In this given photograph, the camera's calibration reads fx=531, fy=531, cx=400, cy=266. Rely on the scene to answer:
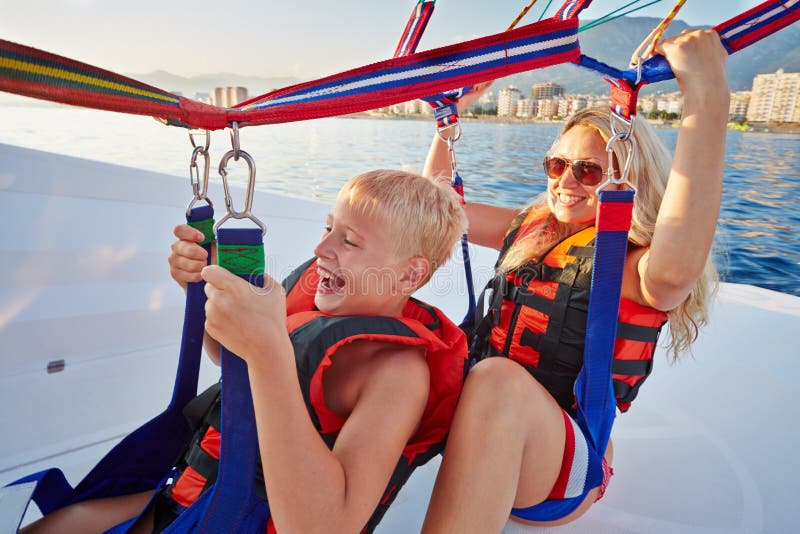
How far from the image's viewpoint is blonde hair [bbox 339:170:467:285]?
1208 mm

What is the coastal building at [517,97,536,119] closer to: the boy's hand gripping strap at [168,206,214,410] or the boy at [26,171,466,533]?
the boy at [26,171,466,533]

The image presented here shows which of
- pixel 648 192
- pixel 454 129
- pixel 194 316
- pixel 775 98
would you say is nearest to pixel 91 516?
pixel 194 316

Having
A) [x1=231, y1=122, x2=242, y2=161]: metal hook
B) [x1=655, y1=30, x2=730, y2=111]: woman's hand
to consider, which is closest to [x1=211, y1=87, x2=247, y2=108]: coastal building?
[x1=231, y1=122, x2=242, y2=161]: metal hook

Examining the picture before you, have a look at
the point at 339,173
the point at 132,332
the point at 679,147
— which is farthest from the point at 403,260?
the point at 339,173

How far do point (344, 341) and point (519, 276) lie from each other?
2.59ft

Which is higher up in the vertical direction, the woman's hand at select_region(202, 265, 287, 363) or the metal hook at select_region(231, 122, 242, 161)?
the metal hook at select_region(231, 122, 242, 161)

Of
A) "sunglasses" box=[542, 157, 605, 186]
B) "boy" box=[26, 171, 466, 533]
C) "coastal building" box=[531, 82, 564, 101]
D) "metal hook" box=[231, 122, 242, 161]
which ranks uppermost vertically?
"coastal building" box=[531, 82, 564, 101]

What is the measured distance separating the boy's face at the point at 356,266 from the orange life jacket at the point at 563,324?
20.3 inches

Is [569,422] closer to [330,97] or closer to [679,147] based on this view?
[679,147]

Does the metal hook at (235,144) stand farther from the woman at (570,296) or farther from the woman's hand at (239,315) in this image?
the woman at (570,296)

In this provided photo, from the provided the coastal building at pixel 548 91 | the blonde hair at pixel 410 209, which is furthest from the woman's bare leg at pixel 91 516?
the coastal building at pixel 548 91

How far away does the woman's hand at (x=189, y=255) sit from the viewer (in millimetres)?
1169

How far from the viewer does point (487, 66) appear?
3.26 ft

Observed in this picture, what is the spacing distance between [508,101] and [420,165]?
16.8m
